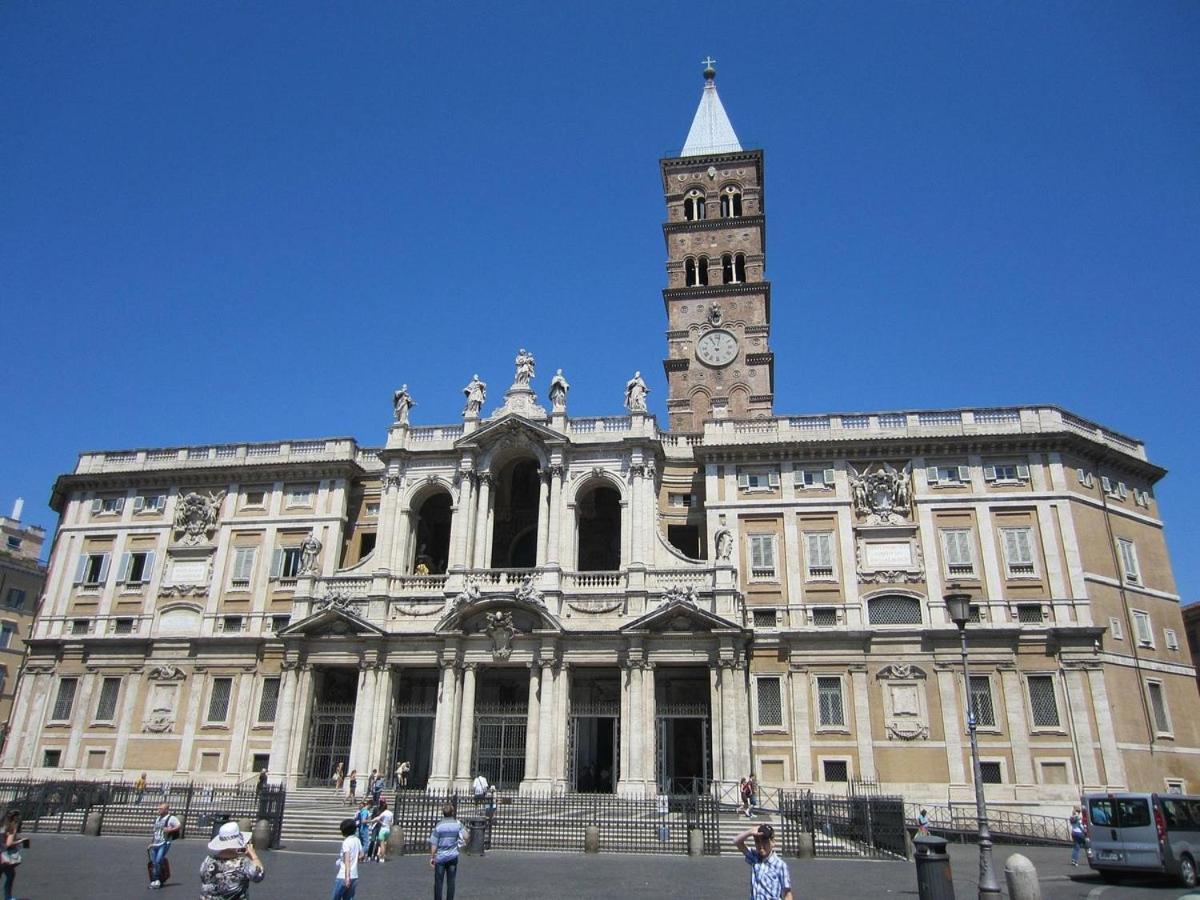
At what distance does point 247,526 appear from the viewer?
42.2 meters

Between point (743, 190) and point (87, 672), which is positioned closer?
point (87, 672)

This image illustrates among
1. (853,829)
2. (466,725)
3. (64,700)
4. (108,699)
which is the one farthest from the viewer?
(64,700)

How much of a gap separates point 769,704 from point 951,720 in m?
6.87

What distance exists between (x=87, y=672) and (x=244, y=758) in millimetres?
9670

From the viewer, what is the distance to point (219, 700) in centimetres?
3934

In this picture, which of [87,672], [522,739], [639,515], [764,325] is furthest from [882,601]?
[87,672]

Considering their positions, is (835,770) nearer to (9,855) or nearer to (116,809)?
(116,809)

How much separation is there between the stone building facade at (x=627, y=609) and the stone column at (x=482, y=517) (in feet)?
0.44

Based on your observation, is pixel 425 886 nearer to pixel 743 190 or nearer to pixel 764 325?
pixel 764 325

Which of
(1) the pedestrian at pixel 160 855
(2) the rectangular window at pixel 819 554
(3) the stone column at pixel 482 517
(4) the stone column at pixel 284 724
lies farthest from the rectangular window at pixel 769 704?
(1) the pedestrian at pixel 160 855

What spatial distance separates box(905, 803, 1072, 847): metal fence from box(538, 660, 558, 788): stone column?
1317cm

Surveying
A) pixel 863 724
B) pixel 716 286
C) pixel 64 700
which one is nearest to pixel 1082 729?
pixel 863 724

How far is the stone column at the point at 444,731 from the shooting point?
111 ft

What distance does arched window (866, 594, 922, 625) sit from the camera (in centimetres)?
3594
